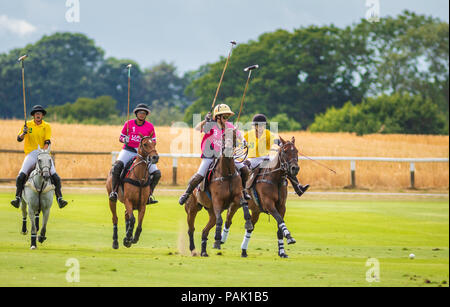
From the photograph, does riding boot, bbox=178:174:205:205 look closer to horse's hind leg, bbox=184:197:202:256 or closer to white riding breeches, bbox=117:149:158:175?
horse's hind leg, bbox=184:197:202:256

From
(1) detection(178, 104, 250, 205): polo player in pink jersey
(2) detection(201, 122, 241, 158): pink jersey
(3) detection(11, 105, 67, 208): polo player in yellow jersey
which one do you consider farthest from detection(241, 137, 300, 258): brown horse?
(3) detection(11, 105, 67, 208): polo player in yellow jersey

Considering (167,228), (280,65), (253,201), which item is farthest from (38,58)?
(253,201)

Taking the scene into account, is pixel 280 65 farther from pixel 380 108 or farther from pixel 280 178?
pixel 280 178

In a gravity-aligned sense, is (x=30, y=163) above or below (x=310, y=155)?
above

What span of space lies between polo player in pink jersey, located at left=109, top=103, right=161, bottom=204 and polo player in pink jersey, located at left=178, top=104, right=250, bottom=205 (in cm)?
90

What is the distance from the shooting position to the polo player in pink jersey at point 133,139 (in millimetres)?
14305

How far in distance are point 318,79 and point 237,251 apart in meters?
59.7

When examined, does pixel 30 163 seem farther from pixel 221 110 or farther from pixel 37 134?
pixel 221 110

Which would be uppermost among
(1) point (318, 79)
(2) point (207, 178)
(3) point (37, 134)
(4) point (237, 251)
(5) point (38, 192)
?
(1) point (318, 79)

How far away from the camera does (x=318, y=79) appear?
244 ft

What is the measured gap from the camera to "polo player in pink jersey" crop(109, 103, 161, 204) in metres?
14.3

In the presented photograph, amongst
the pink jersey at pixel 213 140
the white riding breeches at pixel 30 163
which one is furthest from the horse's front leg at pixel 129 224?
the white riding breeches at pixel 30 163

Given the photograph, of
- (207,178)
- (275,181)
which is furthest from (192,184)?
(275,181)

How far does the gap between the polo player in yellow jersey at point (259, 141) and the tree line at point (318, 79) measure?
48.7 m
